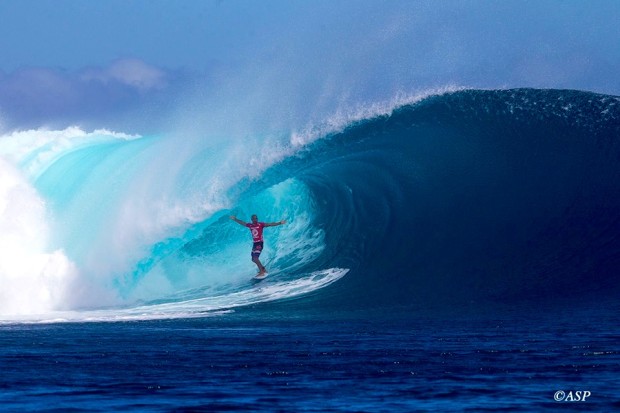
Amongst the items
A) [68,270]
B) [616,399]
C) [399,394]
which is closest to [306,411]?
[399,394]

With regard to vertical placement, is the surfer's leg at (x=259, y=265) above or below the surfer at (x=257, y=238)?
below

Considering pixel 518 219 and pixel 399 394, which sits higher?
pixel 518 219

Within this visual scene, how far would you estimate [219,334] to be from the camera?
Result: 395 inches

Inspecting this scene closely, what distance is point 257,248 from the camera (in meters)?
15.8

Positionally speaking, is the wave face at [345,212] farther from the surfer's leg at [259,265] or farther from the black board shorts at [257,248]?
the black board shorts at [257,248]

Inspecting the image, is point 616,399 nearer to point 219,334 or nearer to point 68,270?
point 219,334

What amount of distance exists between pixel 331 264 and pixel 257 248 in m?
1.25

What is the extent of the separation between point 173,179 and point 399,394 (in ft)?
39.4
